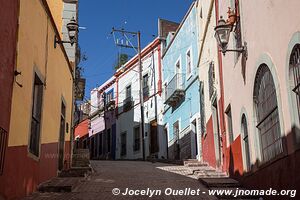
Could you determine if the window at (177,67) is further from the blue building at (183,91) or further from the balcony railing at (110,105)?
the balcony railing at (110,105)

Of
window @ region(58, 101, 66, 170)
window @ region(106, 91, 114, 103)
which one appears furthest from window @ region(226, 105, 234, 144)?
window @ region(106, 91, 114, 103)

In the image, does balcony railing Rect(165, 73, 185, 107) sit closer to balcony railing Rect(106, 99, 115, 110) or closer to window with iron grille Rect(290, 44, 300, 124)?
balcony railing Rect(106, 99, 115, 110)

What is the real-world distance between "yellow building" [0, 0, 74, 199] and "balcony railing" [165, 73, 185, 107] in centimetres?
958

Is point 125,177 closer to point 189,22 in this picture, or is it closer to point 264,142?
point 264,142

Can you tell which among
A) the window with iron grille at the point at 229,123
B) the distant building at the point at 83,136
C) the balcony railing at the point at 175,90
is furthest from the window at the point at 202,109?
the distant building at the point at 83,136

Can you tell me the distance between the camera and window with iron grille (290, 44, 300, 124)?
21.8 ft

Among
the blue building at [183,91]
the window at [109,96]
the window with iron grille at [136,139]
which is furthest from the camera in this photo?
the window at [109,96]

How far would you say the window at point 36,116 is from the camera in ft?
32.9

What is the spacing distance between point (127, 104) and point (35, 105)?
21.9 metres

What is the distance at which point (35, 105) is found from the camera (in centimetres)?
1037

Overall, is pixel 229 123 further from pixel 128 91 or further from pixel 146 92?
pixel 128 91

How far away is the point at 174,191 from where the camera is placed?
1020 cm

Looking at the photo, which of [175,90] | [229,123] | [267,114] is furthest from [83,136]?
[267,114]

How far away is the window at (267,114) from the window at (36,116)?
4716mm
